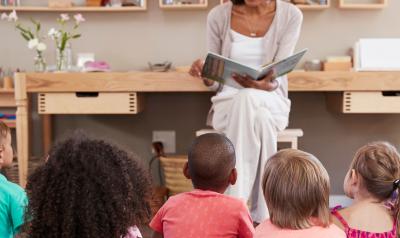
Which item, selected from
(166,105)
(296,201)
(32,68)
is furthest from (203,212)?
(32,68)

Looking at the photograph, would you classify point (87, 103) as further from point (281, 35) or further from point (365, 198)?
point (365, 198)

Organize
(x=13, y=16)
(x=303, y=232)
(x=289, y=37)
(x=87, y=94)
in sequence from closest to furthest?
(x=303, y=232), (x=289, y=37), (x=87, y=94), (x=13, y=16)

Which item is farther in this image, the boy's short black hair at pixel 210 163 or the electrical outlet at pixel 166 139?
the electrical outlet at pixel 166 139

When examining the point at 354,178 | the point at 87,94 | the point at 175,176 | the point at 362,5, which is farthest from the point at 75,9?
the point at 354,178

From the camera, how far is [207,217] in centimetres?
126

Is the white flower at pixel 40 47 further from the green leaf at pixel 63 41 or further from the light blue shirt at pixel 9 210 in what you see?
the light blue shirt at pixel 9 210

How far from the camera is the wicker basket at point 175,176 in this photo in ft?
9.16

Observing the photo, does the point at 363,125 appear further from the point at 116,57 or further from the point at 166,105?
the point at 116,57

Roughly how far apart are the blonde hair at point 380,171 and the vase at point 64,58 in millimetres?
1863

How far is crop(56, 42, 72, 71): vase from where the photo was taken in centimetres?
286

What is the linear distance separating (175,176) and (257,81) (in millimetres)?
845

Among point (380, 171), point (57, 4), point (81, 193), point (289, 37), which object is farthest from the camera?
point (57, 4)

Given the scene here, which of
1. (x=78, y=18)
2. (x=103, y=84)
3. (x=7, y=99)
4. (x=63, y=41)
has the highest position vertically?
(x=78, y=18)

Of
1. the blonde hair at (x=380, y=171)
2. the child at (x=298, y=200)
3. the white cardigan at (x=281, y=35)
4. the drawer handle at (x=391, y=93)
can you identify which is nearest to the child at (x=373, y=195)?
the blonde hair at (x=380, y=171)
